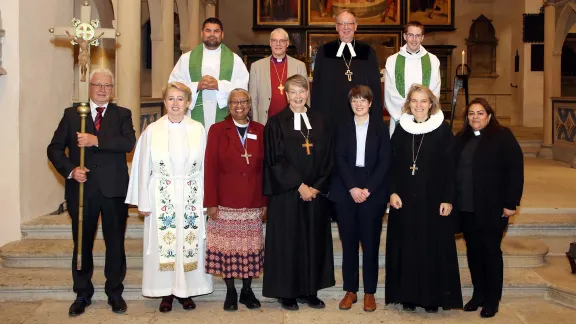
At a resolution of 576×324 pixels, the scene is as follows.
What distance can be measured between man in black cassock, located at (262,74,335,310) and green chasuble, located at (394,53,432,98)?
151 centimetres

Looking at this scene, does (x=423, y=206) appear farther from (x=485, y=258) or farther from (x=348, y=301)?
(x=348, y=301)

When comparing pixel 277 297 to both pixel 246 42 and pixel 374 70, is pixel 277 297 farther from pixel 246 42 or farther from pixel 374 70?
pixel 246 42

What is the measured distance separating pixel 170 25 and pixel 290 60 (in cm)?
531

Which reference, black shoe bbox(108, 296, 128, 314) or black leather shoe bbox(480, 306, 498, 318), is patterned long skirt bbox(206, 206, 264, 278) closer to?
black shoe bbox(108, 296, 128, 314)

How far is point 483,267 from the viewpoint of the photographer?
5.16 m

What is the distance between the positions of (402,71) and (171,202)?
258 cm

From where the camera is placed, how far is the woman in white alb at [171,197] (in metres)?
5.06

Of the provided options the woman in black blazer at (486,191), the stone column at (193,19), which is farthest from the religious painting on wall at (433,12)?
the woman in black blazer at (486,191)

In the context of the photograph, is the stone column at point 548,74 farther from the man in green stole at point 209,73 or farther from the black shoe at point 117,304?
the black shoe at point 117,304

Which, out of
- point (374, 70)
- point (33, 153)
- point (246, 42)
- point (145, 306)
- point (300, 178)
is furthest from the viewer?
point (246, 42)

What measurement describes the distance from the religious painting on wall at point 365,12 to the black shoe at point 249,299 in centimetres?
1313

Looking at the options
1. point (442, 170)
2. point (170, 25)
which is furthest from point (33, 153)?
point (170, 25)

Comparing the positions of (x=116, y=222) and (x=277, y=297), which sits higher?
(x=116, y=222)

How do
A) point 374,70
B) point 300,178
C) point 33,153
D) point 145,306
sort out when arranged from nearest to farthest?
point 300,178
point 145,306
point 374,70
point 33,153
